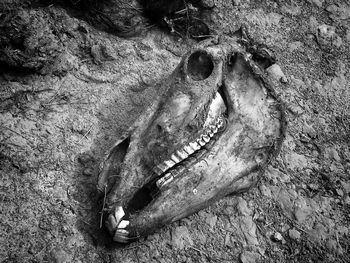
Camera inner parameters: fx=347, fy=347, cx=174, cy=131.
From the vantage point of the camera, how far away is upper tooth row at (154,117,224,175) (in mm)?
2203

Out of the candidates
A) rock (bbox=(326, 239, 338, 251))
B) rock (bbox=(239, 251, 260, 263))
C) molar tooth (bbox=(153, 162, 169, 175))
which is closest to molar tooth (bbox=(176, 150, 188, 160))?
molar tooth (bbox=(153, 162, 169, 175))

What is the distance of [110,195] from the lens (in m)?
2.15

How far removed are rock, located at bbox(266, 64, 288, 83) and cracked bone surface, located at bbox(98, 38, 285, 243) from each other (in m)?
0.92

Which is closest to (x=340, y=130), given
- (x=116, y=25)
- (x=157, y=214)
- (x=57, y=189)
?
(x=157, y=214)

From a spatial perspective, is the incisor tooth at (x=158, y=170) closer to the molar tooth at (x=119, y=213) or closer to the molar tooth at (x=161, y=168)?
the molar tooth at (x=161, y=168)

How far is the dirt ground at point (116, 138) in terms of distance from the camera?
2.29 metres

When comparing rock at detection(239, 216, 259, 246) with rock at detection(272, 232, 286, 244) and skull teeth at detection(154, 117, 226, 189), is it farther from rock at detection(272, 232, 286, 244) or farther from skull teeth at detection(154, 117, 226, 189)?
skull teeth at detection(154, 117, 226, 189)

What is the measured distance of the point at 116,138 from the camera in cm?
276

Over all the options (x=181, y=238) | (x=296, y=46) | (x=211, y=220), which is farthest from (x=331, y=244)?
(x=296, y=46)

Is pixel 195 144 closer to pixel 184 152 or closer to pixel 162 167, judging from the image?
pixel 184 152

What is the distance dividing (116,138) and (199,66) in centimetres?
86

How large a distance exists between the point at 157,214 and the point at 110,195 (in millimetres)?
317

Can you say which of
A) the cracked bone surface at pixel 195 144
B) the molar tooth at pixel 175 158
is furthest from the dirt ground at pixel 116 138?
the molar tooth at pixel 175 158

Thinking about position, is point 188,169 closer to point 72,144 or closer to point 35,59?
point 72,144
